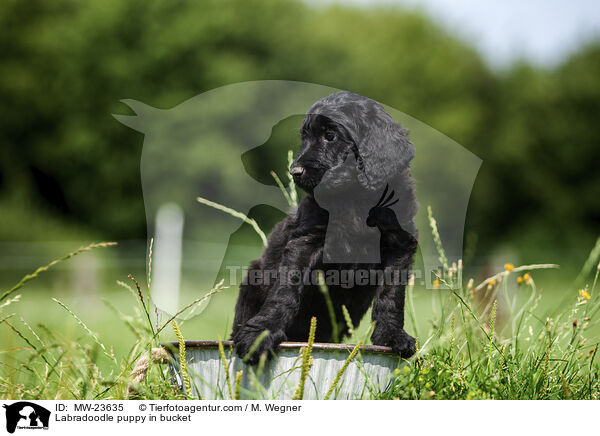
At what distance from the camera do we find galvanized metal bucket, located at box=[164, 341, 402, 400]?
2117mm

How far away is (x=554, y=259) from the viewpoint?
36.6 ft

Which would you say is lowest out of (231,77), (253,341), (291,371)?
(291,371)

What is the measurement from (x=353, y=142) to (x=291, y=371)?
85cm

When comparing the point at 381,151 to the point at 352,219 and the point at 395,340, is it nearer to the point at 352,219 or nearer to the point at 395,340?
the point at 352,219

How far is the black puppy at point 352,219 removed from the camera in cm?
219

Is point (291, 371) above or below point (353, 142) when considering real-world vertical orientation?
below

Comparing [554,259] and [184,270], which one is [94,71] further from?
[554,259]

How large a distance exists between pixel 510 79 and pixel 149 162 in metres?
16.3

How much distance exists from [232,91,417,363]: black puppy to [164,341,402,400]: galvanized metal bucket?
95mm
